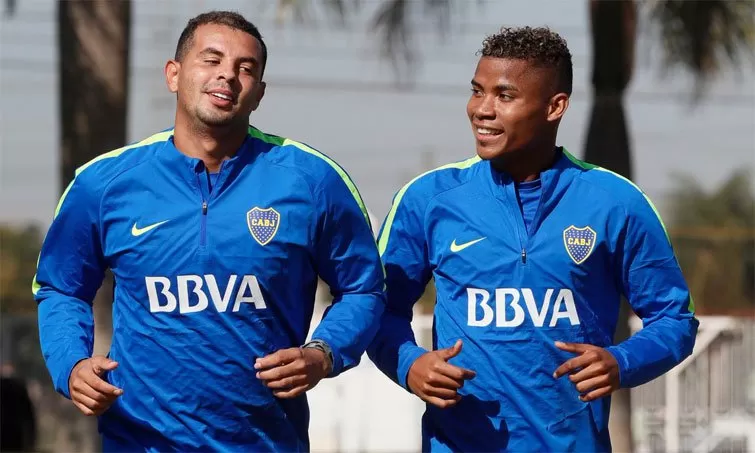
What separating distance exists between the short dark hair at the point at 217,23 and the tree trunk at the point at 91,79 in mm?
4151

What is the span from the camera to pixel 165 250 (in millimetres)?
4672

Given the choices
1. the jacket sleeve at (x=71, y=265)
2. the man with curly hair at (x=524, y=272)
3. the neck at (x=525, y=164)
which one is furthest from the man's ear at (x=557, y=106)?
the jacket sleeve at (x=71, y=265)

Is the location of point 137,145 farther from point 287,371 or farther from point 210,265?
point 287,371

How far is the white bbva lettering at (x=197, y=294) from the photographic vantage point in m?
4.63

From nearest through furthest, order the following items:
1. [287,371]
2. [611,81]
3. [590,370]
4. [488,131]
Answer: [287,371]
[590,370]
[488,131]
[611,81]

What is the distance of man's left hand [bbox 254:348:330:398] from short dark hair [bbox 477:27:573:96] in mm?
1355

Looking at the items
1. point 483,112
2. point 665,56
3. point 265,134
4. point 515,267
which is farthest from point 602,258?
point 665,56

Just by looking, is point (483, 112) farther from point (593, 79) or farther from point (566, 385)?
point (593, 79)

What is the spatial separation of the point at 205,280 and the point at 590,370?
4.30 ft

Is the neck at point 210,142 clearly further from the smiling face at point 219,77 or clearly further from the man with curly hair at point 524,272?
the man with curly hair at point 524,272

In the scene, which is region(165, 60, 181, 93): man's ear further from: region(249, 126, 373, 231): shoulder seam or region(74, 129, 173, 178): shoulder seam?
region(249, 126, 373, 231): shoulder seam

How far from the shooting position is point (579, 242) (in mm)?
4961

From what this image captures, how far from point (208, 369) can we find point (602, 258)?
4.78ft

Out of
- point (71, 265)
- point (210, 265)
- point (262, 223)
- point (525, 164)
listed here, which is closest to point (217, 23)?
point (262, 223)
